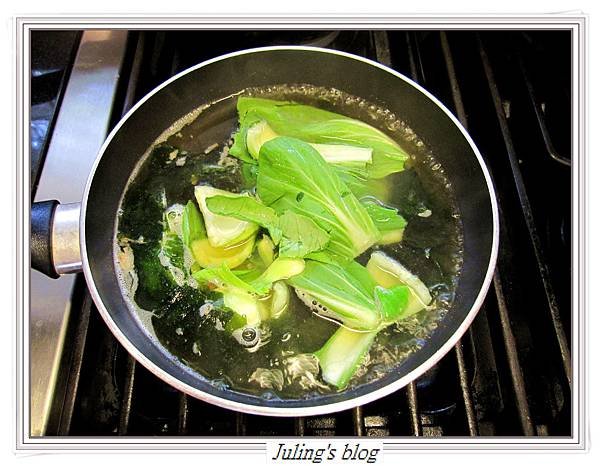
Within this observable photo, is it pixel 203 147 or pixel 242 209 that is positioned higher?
pixel 203 147

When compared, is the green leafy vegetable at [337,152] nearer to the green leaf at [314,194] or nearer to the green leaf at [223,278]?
the green leaf at [314,194]

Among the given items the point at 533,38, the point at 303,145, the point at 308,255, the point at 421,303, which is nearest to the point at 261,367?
the point at 308,255

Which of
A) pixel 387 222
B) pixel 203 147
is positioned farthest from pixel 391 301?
pixel 203 147

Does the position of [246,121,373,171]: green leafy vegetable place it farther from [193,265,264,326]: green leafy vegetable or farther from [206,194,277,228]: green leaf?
[193,265,264,326]: green leafy vegetable

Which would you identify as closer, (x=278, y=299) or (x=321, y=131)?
(x=278, y=299)

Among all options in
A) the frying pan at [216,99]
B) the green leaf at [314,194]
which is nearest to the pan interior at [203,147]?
the frying pan at [216,99]
